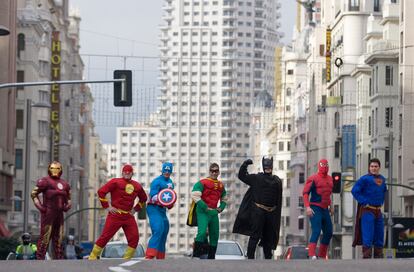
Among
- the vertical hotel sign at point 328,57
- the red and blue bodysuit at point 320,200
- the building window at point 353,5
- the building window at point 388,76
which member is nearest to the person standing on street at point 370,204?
the red and blue bodysuit at point 320,200

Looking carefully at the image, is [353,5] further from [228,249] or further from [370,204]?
[370,204]

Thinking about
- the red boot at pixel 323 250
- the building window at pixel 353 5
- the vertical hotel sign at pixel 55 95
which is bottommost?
the red boot at pixel 323 250

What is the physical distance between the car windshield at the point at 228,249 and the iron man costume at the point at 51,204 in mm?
9455

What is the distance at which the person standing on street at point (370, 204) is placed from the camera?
2744 centimetres

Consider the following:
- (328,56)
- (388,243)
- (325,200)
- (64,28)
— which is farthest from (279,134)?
(325,200)

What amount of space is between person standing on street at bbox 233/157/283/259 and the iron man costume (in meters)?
2.98

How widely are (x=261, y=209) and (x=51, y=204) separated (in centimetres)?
358

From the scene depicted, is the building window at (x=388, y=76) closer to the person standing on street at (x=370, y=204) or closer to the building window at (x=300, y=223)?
the building window at (x=300, y=223)

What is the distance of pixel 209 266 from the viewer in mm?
19812

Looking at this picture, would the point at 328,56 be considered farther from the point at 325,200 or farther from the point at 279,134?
the point at 325,200

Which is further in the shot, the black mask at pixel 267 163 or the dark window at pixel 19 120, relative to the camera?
the dark window at pixel 19 120

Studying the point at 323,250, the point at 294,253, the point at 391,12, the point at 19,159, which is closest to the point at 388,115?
the point at 391,12

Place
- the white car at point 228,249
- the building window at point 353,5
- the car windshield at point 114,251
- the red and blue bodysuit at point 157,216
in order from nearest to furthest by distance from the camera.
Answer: the red and blue bodysuit at point 157,216, the white car at point 228,249, the car windshield at point 114,251, the building window at point 353,5

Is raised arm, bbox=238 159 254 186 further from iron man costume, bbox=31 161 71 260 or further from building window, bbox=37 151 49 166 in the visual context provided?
building window, bbox=37 151 49 166
